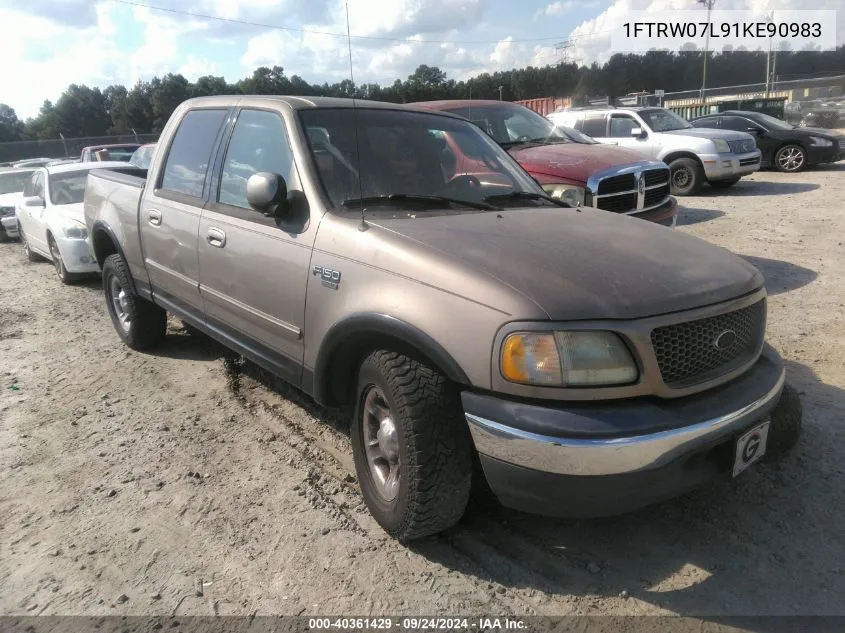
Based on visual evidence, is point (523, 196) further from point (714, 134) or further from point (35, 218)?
point (714, 134)

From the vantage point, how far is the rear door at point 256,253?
305 cm

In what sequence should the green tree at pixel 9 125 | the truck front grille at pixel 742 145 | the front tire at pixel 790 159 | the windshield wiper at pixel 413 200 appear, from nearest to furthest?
the windshield wiper at pixel 413 200
the truck front grille at pixel 742 145
the front tire at pixel 790 159
the green tree at pixel 9 125

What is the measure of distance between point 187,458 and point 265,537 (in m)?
0.99

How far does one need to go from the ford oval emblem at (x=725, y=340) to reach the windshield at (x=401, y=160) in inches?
54.0

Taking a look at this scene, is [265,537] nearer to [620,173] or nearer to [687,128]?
[620,173]

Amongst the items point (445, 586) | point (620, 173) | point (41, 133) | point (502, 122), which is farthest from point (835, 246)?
point (41, 133)

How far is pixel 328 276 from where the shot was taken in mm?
2811

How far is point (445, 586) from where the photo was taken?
2498 millimetres

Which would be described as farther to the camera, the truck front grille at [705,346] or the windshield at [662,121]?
the windshield at [662,121]

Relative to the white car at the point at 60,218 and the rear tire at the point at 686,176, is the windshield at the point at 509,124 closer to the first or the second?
the white car at the point at 60,218

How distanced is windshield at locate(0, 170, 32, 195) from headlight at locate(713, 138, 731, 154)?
1476 centimetres

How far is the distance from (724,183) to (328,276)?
1258cm

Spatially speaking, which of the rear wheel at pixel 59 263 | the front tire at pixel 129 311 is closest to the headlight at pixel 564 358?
the front tire at pixel 129 311

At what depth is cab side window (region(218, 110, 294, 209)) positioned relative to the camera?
330 cm
